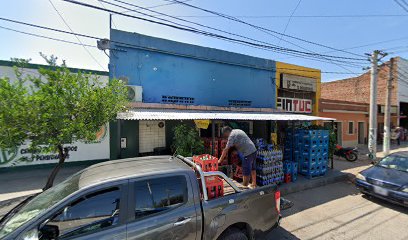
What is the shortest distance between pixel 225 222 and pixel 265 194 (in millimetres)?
913

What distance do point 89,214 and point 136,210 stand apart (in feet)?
1.58

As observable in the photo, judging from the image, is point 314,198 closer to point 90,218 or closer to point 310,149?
point 310,149

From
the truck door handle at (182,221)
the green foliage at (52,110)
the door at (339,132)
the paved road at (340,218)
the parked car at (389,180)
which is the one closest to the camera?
the truck door handle at (182,221)

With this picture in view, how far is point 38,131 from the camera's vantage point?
3.70m

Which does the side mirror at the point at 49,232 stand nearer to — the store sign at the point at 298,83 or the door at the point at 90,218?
the door at the point at 90,218

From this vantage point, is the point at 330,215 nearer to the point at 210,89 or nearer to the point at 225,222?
the point at 225,222

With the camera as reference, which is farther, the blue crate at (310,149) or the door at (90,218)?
the blue crate at (310,149)

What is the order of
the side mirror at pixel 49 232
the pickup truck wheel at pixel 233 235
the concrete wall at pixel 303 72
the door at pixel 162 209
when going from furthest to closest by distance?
1. the concrete wall at pixel 303 72
2. the pickup truck wheel at pixel 233 235
3. the door at pixel 162 209
4. the side mirror at pixel 49 232

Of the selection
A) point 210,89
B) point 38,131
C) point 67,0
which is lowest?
point 38,131

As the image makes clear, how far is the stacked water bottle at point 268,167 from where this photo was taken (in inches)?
→ 242

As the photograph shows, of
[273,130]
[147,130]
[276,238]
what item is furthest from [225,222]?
[273,130]

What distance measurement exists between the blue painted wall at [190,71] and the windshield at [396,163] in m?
6.06

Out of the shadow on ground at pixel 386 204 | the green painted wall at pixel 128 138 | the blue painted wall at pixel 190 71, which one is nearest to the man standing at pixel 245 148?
the shadow on ground at pixel 386 204

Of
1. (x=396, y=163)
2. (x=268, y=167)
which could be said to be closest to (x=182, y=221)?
(x=268, y=167)
